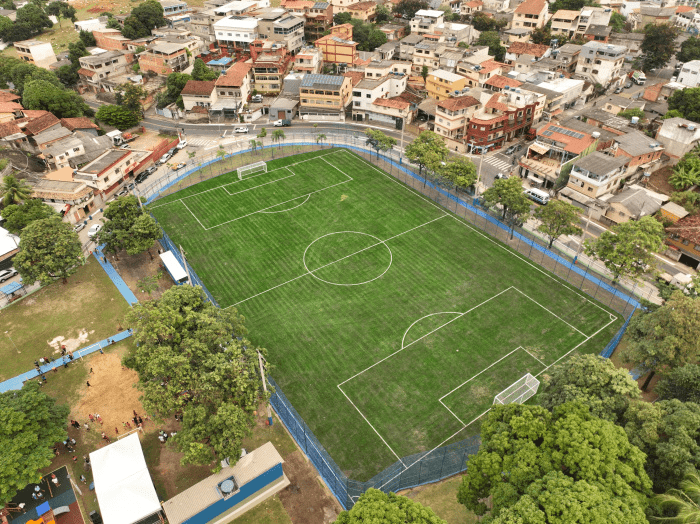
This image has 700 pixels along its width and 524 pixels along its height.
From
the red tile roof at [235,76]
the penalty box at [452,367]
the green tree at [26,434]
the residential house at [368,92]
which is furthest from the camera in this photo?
the red tile roof at [235,76]

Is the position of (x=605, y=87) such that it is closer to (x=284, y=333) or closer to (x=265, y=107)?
(x=265, y=107)

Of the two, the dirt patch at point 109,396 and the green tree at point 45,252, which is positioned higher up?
the green tree at point 45,252

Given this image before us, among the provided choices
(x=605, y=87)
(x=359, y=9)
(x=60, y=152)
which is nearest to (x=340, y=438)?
(x=60, y=152)

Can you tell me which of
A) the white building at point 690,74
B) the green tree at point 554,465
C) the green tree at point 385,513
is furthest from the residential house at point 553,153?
the green tree at point 385,513

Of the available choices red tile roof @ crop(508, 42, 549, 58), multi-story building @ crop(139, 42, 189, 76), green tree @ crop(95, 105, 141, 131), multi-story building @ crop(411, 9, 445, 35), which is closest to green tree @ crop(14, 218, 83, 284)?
green tree @ crop(95, 105, 141, 131)

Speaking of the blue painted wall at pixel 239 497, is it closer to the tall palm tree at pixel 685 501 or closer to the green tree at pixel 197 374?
the green tree at pixel 197 374

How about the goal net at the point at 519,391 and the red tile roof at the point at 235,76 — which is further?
the red tile roof at the point at 235,76
